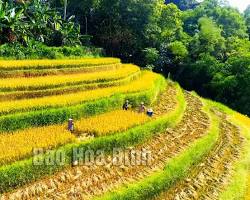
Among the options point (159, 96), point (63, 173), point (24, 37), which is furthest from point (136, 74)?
point (63, 173)

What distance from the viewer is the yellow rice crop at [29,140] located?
1227 centimetres

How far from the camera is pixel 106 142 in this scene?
1501 centimetres

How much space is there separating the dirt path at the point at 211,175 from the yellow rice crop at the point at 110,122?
316 cm

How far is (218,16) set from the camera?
52656mm

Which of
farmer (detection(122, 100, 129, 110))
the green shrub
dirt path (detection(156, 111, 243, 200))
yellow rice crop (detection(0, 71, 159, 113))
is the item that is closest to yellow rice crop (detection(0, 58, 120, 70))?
the green shrub

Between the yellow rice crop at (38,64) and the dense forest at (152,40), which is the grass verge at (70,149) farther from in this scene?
the dense forest at (152,40)

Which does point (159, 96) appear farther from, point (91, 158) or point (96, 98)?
point (91, 158)

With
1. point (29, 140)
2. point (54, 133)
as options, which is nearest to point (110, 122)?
point (54, 133)

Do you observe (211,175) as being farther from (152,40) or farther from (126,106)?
(152,40)

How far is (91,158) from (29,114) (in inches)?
118

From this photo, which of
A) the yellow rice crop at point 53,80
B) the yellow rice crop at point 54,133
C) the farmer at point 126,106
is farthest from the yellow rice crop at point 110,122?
the yellow rice crop at point 53,80

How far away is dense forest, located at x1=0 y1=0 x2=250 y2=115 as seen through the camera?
99.0ft

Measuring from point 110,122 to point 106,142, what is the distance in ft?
5.53

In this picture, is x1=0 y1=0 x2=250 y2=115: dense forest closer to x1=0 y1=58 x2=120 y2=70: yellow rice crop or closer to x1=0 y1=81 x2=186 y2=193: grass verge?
x1=0 y1=58 x2=120 y2=70: yellow rice crop
